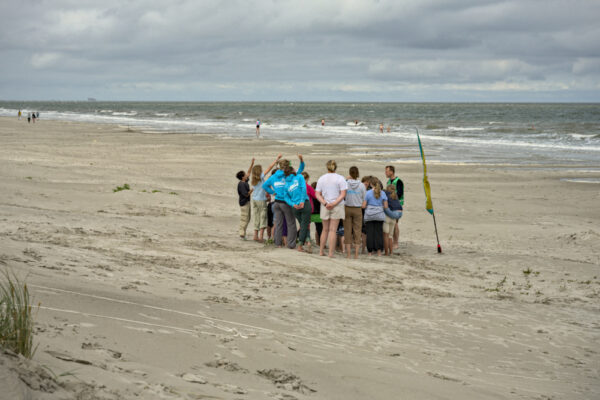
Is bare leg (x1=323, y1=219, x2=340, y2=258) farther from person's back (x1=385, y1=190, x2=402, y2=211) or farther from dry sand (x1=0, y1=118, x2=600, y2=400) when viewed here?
Answer: person's back (x1=385, y1=190, x2=402, y2=211)

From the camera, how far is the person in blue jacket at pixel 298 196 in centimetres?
1014

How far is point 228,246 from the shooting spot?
34.5ft

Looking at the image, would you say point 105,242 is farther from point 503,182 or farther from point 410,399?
point 503,182

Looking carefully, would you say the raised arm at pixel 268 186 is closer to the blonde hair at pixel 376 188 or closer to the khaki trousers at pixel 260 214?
the khaki trousers at pixel 260 214

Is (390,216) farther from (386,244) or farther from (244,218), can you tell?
(244,218)

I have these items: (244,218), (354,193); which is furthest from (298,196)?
(244,218)

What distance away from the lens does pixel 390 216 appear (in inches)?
437

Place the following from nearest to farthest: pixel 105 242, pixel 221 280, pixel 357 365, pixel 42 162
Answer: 1. pixel 357 365
2. pixel 221 280
3. pixel 105 242
4. pixel 42 162

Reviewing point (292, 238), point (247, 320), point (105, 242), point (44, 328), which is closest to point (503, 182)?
point (292, 238)

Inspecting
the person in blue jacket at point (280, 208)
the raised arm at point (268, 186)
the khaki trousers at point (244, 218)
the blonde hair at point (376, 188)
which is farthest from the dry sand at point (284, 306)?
the blonde hair at point (376, 188)

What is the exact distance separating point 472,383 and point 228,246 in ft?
19.4

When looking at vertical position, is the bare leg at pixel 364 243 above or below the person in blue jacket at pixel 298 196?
below

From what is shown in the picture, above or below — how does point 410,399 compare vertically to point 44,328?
below

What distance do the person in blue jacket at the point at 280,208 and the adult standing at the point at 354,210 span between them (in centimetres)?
91
